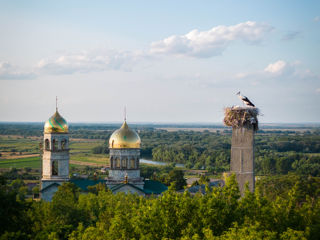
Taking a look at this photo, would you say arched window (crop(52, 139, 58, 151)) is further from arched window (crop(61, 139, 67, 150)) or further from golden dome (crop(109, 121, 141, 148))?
golden dome (crop(109, 121, 141, 148))

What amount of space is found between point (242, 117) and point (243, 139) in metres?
0.68

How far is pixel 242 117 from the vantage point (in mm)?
15898

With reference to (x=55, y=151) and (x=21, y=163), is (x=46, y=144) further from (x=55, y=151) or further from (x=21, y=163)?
(x=21, y=163)

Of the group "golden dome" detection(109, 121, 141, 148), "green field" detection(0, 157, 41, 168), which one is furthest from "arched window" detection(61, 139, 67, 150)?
"green field" detection(0, 157, 41, 168)

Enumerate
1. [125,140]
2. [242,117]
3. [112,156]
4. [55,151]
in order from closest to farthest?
[242,117], [55,151], [125,140], [112,156]

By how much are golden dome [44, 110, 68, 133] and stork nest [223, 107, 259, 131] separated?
27.5 m

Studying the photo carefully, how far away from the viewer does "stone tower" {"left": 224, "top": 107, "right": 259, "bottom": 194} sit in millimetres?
15781

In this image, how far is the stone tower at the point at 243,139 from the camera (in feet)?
51.8

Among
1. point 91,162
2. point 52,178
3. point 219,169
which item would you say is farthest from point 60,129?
point 91,162

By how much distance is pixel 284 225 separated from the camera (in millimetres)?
17281

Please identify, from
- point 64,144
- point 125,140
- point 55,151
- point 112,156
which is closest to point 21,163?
point 64,144

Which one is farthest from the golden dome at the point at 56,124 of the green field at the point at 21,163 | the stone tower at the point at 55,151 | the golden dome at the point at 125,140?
the green field at the point at 21,163

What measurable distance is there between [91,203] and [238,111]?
18.7 metres

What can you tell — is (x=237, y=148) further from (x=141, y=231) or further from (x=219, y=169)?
(x=219, y=169)
